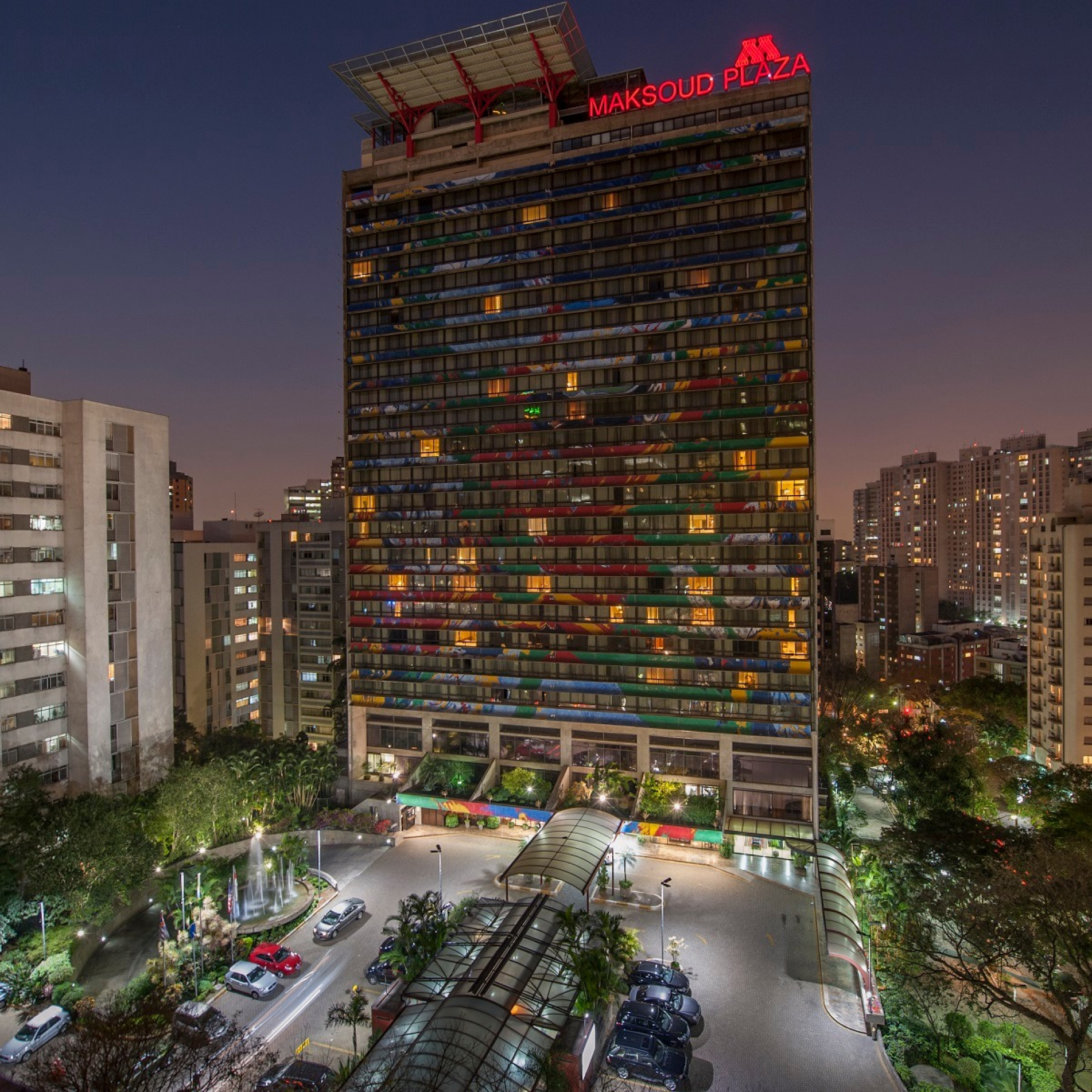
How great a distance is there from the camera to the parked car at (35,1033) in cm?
3391

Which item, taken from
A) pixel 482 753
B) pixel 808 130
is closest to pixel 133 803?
pixel 482 753

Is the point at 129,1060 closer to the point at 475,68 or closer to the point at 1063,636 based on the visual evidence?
the point at 475,68

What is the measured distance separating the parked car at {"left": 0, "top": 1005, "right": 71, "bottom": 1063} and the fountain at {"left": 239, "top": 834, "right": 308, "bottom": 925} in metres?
11.6

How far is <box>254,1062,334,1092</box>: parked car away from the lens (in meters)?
29.8

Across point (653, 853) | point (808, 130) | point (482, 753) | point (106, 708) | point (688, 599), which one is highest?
point (808, 130)

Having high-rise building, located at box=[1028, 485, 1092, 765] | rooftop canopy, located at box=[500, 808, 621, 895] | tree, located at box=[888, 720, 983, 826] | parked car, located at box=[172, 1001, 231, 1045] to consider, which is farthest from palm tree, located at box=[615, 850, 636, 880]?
high-rise building, located at box=[1028, 485, 1092, 765]

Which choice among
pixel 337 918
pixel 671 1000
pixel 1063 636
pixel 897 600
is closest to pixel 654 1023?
pixel 671 1000

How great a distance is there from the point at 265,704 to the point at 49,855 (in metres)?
57.6

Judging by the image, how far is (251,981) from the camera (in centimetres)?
3891

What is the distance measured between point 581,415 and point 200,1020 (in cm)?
5030

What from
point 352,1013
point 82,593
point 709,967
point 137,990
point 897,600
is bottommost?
point 709,967

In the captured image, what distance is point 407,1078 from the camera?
2606 centimetres

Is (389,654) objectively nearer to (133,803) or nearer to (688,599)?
(133,803)

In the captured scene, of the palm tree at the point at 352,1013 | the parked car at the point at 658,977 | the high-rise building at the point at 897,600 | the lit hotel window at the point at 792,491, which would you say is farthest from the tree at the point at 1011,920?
the high-rise building at the point at 897,600
